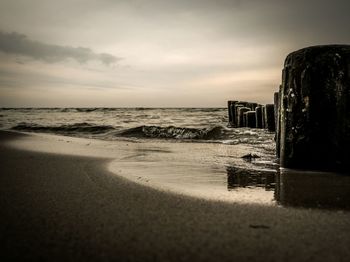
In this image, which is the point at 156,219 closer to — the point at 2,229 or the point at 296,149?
the point at 2,229

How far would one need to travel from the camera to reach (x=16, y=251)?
1.22m

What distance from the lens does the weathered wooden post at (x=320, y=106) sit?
2877 mm

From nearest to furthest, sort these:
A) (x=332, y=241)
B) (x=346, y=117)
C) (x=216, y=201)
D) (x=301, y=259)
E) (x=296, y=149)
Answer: (x=301, y=259)
(x=332, y=241)
(x=216, y=201)
(x=346, y=117)
(x=296, y=149)

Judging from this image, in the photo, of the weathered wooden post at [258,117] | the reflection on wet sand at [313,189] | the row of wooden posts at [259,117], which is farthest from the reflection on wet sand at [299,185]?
the weathered wooden post at [258,117]

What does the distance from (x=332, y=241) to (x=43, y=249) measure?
3.81ft

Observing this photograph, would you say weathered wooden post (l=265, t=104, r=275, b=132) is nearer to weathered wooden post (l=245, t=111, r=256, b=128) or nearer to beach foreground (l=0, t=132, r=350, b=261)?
weathered wooden post (l=245, t=111, r=256, b=128)

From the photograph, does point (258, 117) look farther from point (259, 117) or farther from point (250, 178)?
point (250, 178)

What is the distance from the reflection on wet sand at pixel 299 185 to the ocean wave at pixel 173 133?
6296 mm

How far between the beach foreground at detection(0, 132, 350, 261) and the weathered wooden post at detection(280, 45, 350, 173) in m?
1.28

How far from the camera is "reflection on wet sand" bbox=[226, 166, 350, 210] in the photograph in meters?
2.04

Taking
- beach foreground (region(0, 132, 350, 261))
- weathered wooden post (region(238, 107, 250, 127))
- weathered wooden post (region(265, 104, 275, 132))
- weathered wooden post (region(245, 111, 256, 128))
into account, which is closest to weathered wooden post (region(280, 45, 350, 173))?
beach foreground (region(0, 132, 350, 261))

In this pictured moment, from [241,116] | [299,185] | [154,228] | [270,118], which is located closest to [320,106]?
[299,185]

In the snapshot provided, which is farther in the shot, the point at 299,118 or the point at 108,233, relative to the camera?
the point at 299,118

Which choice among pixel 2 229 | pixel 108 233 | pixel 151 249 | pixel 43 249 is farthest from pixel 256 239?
pixel 2 229
